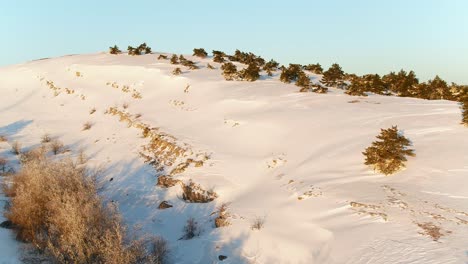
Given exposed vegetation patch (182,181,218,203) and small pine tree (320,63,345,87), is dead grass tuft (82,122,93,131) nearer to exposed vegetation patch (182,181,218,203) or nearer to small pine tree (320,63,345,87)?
exposed vegetation patch (182,181,218,203)

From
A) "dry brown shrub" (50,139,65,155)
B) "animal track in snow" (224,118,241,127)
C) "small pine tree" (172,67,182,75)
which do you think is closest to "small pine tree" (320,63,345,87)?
"animal track in snow" (224,118,241,127)

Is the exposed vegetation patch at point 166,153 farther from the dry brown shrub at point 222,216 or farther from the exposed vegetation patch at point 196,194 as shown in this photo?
the dry brown shrub at point 222,216

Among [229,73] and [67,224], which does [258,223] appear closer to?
[67,224]

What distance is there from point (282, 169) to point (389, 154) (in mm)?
3089

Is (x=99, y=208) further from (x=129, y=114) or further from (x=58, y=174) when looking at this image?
(x=129, y=114)

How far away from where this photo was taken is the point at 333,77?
20359mm

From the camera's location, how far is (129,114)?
19844 millimetres

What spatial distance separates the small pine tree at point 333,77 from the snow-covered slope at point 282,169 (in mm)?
1306

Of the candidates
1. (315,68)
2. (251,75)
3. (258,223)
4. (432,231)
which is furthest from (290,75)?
(432,231)

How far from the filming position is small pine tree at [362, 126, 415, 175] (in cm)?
901

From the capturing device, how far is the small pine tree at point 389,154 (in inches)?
355

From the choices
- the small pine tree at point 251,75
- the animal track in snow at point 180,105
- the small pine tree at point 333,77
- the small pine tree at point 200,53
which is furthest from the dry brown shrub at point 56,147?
the small pine tree at point 200,53

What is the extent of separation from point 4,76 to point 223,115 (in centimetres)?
2518

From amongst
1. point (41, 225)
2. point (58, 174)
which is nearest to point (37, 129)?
point (58, 174)
